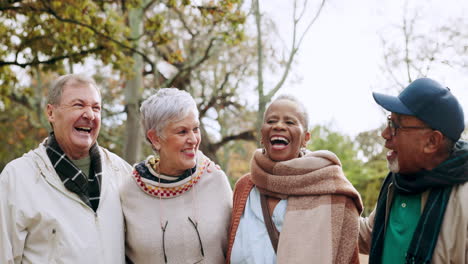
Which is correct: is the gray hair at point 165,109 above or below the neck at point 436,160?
above

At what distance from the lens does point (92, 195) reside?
3.19 meters

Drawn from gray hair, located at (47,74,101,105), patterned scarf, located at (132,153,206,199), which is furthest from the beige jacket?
gray hair, located at (47,74,101,105)

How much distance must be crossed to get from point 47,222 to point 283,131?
164cm

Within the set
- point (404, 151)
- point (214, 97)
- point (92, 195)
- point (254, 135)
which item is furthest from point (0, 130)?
point (404, 151)

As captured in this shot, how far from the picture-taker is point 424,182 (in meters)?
2.68

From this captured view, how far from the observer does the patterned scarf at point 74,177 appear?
3105 millimetres

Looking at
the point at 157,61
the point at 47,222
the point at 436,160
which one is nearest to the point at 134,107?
the point at 157,61

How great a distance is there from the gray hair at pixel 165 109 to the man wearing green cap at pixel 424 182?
4.28 feet

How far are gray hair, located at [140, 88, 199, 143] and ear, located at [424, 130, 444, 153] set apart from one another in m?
1.57

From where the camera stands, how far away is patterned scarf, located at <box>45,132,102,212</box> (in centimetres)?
311

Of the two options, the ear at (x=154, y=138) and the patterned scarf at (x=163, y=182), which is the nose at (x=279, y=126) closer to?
the patterned scarf at (x=163, y=182)

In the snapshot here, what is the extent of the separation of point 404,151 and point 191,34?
517 inches

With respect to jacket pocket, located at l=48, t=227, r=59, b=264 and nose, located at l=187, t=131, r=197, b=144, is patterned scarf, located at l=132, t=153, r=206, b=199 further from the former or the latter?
jacket pocket, located at l=48, t=227, r=59, b=264

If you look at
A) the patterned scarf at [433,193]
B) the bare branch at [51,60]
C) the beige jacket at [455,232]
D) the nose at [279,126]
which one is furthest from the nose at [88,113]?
the bare branch at [51,60]
